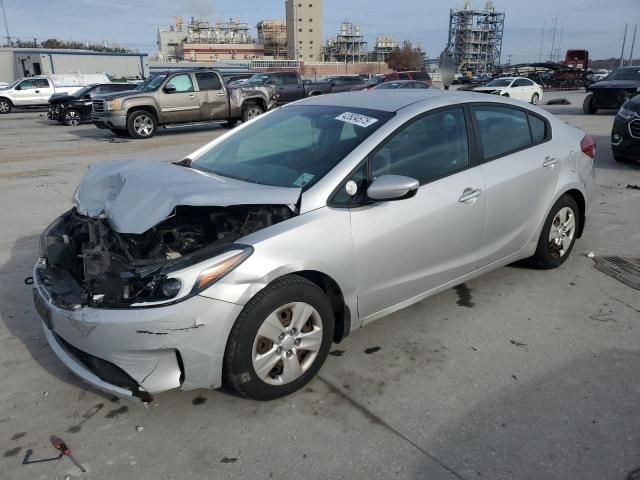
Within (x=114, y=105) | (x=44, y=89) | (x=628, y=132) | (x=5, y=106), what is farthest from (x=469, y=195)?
(x=5, y=106)

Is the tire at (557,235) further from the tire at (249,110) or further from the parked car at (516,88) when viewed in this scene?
the parked car at (516,88)

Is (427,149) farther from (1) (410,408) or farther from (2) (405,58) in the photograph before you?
(2) (405,58)

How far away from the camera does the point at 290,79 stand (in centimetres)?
2503

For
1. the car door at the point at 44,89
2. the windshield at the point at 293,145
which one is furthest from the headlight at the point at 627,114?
the car door at the point at 44,89

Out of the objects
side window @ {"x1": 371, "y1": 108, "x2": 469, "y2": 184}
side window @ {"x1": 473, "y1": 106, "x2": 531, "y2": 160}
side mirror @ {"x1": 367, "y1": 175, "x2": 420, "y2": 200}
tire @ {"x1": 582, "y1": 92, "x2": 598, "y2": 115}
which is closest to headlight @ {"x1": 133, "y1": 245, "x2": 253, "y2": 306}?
side mirror @ {"x1": 367, "y1": 175, "x2": 420, "y2": 200}

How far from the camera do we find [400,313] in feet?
12.7

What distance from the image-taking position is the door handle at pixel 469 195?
353 centimetres

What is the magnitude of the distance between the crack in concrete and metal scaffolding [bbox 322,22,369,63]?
13696cm

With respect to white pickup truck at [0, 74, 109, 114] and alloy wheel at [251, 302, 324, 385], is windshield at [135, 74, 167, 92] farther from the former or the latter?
alloy wheel at [251, 302, 324, 385]

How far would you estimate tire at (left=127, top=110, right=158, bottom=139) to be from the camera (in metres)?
14.8

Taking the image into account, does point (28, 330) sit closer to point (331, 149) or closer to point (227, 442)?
Result: point (227, 442)

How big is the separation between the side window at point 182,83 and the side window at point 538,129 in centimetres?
1321

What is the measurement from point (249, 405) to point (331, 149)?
164 centimetres

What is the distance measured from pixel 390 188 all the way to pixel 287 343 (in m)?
1.05
